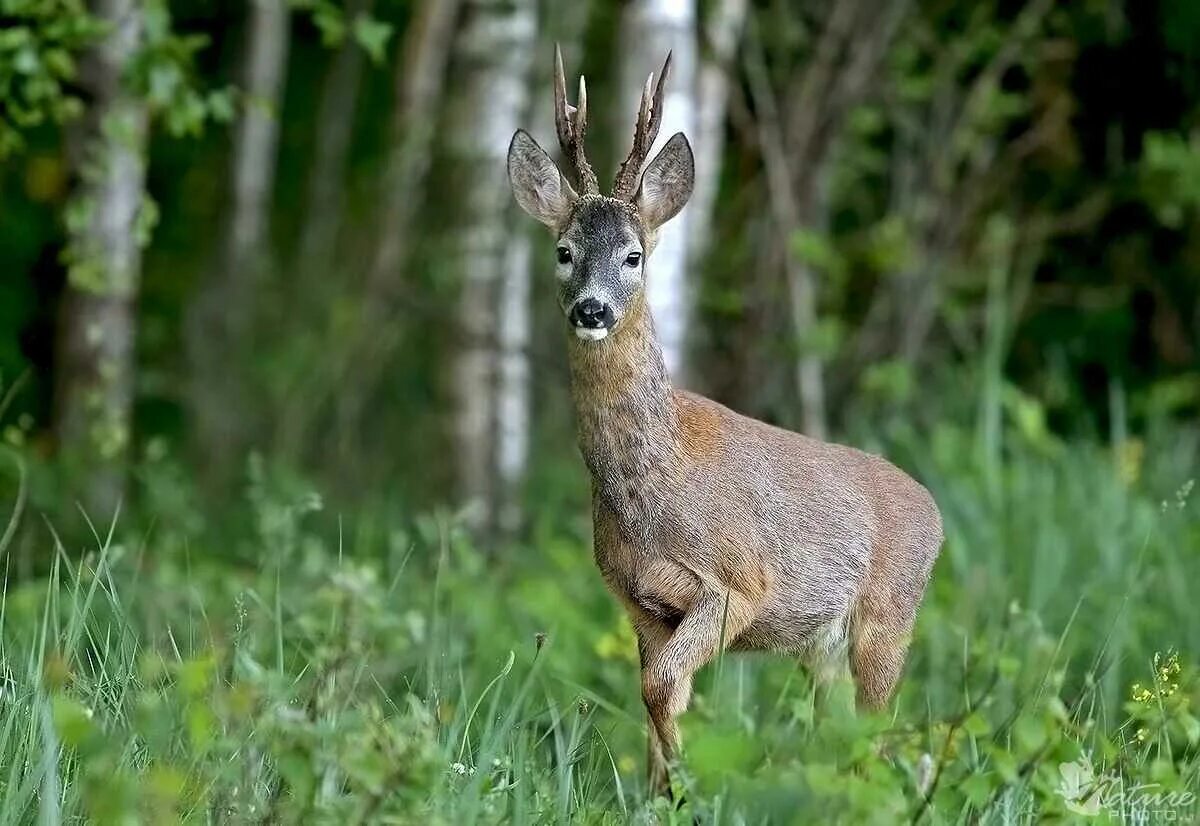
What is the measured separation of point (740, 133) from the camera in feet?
31.7

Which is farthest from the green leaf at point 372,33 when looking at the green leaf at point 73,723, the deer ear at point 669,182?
the green leaf at point 73,723

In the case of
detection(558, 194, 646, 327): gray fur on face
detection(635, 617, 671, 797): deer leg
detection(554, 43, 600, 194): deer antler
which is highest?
detection(554, 43, 600, 194): deer antler

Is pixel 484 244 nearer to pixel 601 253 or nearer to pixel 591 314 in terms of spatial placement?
pixel 601 253

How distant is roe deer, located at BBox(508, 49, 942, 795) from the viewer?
15.1ft

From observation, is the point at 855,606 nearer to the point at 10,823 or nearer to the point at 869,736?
the point at 869,736

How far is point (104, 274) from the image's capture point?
6773mm

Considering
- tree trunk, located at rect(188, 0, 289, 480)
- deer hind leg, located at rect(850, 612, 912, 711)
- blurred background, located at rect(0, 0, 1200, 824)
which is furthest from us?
tree trunk, located at rect(188, 0, 289, 480)

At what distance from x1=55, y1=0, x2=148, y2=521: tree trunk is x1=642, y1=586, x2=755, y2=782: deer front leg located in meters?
2.57

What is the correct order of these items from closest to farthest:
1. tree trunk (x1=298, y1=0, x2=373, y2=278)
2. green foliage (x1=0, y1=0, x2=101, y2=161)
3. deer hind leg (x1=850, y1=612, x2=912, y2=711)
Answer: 1. deer hind leg (x1=850, y1=612, x2=912, y2=711)
2. green foliage (x1=0, y1=0, x2=101, y2=161)
3. tree trunk (x1=298, y1=0, x2=373, y2=278)

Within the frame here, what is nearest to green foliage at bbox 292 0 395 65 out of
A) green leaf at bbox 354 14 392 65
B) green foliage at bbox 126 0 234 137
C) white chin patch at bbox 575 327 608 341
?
green leaf at bbox 354 14 392 65

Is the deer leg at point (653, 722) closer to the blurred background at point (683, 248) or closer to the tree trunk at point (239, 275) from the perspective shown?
the blurred background at point (683, 248)

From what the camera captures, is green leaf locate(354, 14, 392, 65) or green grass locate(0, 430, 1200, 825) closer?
green grass locate(0, 430, 1200, 825)

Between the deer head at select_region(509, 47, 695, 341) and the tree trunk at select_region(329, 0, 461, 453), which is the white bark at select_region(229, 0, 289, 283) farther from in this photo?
the deer head at select_region(509, 47, 695, 341)

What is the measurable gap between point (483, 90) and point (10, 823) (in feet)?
20.0
